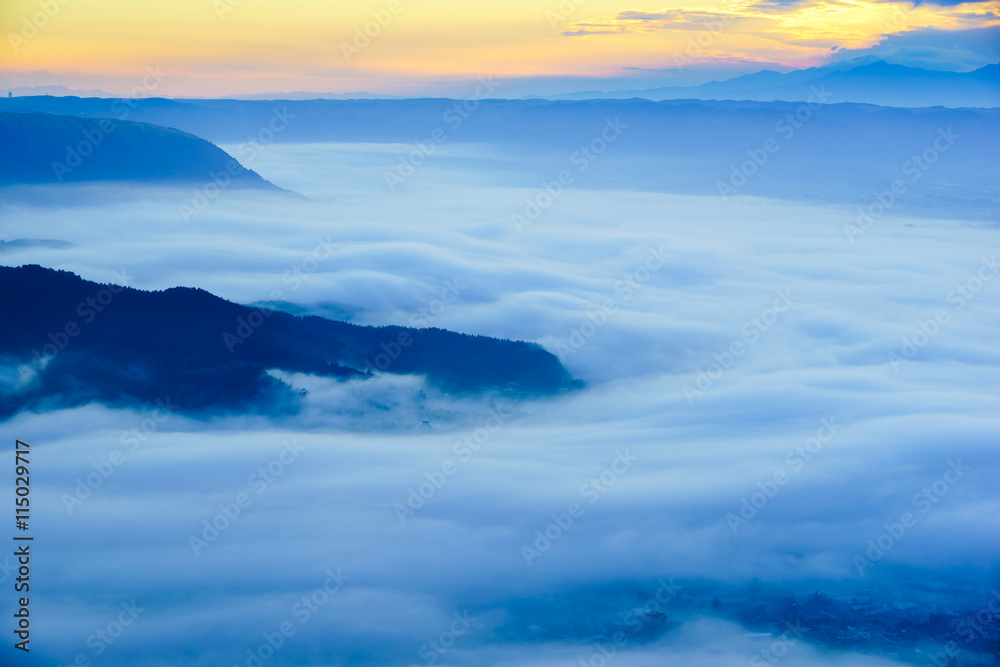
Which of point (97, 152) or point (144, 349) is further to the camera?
point (97, 152)

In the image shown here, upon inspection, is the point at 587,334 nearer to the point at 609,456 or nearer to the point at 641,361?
the point at 641,361

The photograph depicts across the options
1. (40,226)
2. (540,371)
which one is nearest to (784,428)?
(540,371)

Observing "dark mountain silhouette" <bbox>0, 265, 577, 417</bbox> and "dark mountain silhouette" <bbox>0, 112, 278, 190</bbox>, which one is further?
"dark mountain silhouette" <bbox>0, 112, 278, 190</bbox>

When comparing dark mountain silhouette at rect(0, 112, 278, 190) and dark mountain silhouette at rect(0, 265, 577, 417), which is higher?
dark mountain silhouette at rect(0, 112, 278, 190)

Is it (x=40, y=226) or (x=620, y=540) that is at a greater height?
(x=40, y=226)

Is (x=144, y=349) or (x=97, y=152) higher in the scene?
(x=97, y=152)
